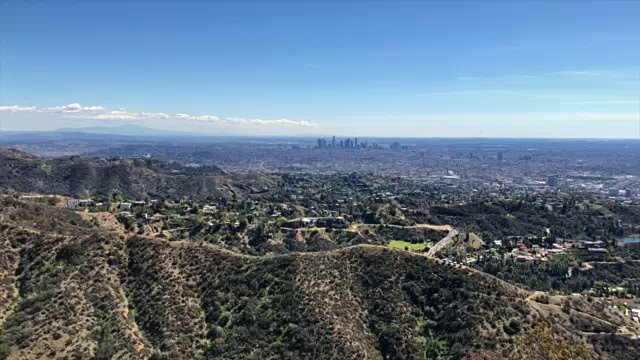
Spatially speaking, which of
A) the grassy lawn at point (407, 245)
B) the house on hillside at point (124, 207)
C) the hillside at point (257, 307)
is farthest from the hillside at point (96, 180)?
the hillside at point (257, 307)

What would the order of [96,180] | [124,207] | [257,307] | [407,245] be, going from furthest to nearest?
[96,180] → [124,207] → [407,245] → [257,307]

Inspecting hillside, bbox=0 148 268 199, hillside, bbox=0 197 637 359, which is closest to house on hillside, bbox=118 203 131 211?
hillside, bbox=0 148 268 199

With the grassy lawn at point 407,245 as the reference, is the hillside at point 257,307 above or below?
above

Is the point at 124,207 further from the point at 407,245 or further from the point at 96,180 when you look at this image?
the point at 407,245

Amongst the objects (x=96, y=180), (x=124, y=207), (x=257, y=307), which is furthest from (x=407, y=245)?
(x=96, y=180)

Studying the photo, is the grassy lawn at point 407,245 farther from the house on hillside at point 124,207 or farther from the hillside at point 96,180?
the hillside at point 96,180

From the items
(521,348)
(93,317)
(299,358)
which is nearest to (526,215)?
(521,348)

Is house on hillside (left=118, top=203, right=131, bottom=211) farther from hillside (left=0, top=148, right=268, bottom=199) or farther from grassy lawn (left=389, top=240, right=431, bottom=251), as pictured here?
grassy lawn (left=389, top=240, right=431, bottom=251)
